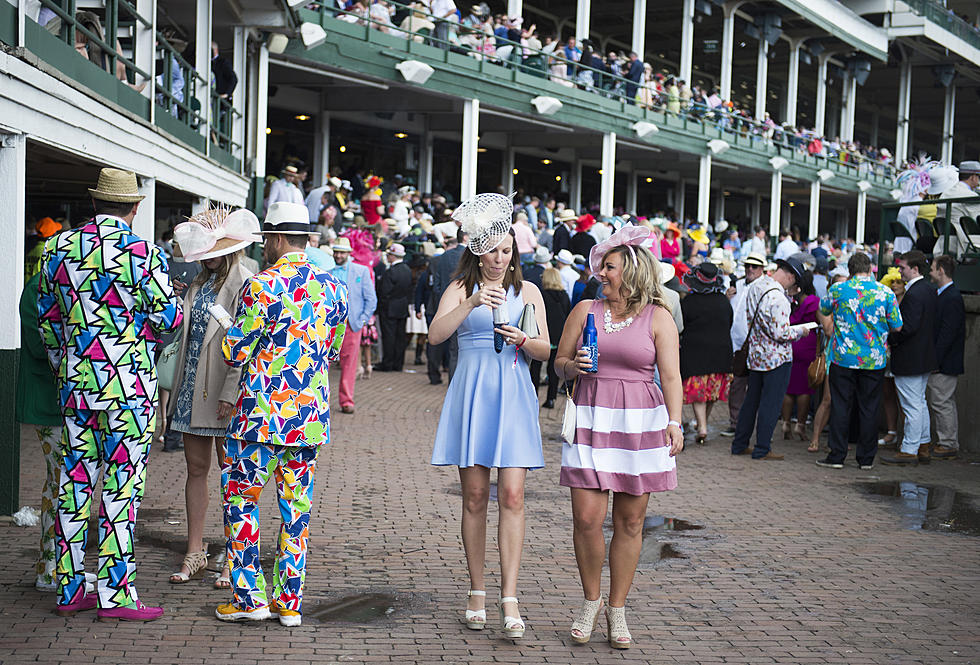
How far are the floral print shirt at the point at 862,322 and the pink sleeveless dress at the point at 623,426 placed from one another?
5518 mm

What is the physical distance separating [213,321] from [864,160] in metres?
42.2

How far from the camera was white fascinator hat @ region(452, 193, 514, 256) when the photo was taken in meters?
5.06

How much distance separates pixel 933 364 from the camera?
34.3ft

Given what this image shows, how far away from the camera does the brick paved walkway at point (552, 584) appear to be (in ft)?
15.6

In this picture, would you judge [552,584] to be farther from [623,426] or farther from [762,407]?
[762,407]

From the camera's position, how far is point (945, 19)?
42.4 metres

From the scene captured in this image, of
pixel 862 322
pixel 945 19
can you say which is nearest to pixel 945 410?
pixel 862 322

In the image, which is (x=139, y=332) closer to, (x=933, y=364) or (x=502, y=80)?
(x=933, y=364)

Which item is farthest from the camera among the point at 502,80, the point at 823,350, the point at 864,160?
the point at 864,160

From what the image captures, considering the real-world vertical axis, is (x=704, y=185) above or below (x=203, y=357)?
above

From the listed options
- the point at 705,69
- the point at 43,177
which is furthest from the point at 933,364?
the point at 705,69

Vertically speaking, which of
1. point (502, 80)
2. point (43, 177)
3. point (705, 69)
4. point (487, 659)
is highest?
point (705, 69)

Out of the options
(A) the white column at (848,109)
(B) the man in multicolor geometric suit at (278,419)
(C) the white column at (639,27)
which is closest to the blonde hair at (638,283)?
(B) the man in multicolor geometric suit at (278,419)

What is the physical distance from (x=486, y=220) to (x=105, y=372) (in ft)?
6.20
